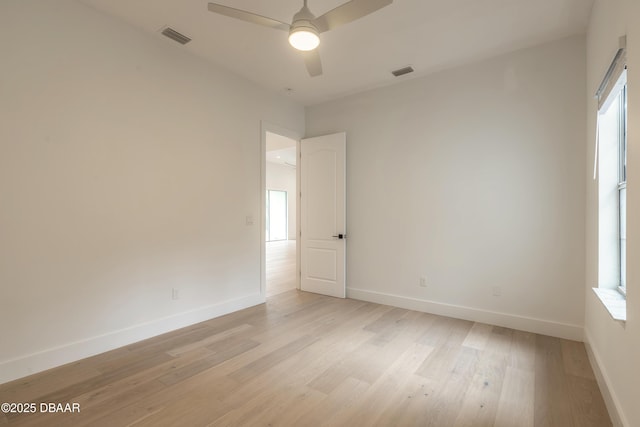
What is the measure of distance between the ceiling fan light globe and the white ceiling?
0.73 meters

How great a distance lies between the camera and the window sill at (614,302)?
1753mm

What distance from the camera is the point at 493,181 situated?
3.44 m

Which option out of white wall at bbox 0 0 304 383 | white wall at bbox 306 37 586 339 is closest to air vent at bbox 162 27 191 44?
white wall at bbox 0 0 304 383

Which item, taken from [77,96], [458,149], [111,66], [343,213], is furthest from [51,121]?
[458,149]

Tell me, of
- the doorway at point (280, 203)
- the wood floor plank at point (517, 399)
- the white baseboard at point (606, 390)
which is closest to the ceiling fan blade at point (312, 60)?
the wood floor plank at point (517, 399)

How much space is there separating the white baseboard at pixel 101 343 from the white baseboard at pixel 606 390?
11.7 ft

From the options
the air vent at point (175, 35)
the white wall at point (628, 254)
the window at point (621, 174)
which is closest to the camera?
the white wall at point (628, 254)

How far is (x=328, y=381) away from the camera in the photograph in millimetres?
2301

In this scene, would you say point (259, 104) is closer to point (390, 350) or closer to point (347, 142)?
point (347, 142)

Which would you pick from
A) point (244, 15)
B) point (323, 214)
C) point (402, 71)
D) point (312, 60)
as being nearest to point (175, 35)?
point (244, 15)

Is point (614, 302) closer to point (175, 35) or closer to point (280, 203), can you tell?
point (175, 35)

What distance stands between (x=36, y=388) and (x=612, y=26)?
4710mm

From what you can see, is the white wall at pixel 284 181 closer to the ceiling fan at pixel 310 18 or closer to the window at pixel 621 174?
the ceiling fan at pixel 310 18

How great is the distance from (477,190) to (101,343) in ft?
13.7
